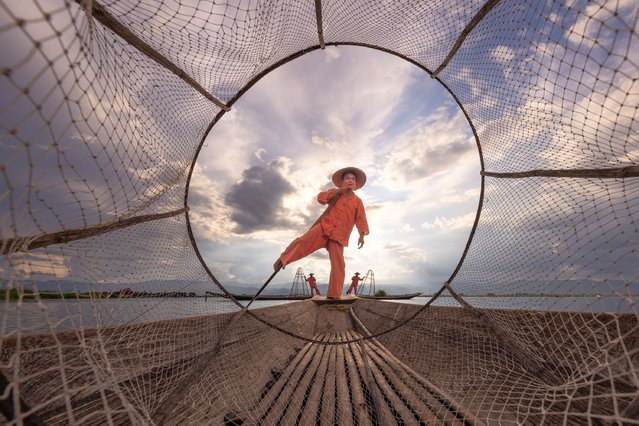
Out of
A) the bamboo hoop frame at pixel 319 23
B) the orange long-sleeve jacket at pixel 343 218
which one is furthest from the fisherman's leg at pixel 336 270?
the bamboo hoop frame at pixel 319 23

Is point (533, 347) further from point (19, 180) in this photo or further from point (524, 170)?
point (19, 180)

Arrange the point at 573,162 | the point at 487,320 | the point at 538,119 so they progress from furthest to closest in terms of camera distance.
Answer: the point at 487,320
the point at 538,119
the point at 573,162

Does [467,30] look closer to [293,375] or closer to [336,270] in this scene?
[293,375]

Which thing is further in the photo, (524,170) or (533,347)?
(524,170)

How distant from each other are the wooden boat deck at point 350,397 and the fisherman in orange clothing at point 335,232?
8.44 ft

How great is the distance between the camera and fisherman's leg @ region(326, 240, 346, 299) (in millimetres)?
5859

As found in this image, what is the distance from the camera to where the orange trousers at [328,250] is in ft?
18.7

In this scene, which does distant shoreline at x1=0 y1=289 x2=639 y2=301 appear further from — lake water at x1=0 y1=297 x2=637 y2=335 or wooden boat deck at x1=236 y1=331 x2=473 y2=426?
wooden boat deck at x1=236 y1=331 x2=473 y2=426

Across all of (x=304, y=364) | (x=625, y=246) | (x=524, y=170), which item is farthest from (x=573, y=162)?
(x=304, y=364)

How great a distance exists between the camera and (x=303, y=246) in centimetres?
576

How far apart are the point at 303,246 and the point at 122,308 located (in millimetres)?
3621

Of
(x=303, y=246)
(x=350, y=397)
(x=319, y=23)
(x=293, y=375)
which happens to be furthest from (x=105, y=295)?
(x=303, y=246)

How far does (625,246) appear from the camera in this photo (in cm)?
172

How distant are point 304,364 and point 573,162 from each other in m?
3.39
